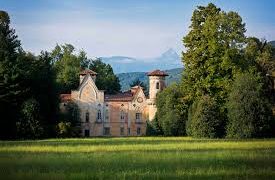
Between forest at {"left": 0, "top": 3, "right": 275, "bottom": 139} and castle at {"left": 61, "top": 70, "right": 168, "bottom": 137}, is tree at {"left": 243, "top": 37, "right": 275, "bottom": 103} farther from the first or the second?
castle at {"left": 61, "top": 70, "right": 168, "bottom": 137}

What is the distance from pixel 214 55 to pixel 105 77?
5027 cm

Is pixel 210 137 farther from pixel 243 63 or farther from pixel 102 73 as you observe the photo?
pixel 102 73

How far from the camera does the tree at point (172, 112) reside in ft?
231

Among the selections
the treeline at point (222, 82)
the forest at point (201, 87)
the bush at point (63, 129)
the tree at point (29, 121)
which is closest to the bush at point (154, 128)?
the forest at point (201, 87)

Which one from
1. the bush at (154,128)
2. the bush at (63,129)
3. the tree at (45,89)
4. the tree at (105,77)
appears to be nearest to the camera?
the tree at (45,89)

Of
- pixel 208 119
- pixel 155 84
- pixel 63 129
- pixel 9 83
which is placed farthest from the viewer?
pixel 155 84

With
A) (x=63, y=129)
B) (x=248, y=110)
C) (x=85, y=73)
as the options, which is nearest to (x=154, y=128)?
(x=63, y=129)

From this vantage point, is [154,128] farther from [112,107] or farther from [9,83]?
[9,83]

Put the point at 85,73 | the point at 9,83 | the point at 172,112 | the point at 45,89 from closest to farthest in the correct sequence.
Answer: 1. the point at 9,83
2. the point at 45,89
3. the point at 172,112
4. the point at 85,73

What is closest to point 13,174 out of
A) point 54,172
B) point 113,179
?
point 54,172

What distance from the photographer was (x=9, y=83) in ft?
214

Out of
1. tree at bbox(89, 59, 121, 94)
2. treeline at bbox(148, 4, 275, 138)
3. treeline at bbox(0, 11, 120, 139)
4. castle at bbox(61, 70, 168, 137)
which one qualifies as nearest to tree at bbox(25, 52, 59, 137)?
treeline at bbox(0, 11, 120, 139)

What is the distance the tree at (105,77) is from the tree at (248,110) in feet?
166

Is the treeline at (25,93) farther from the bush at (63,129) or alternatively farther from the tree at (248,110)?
the tree at (248,110)
